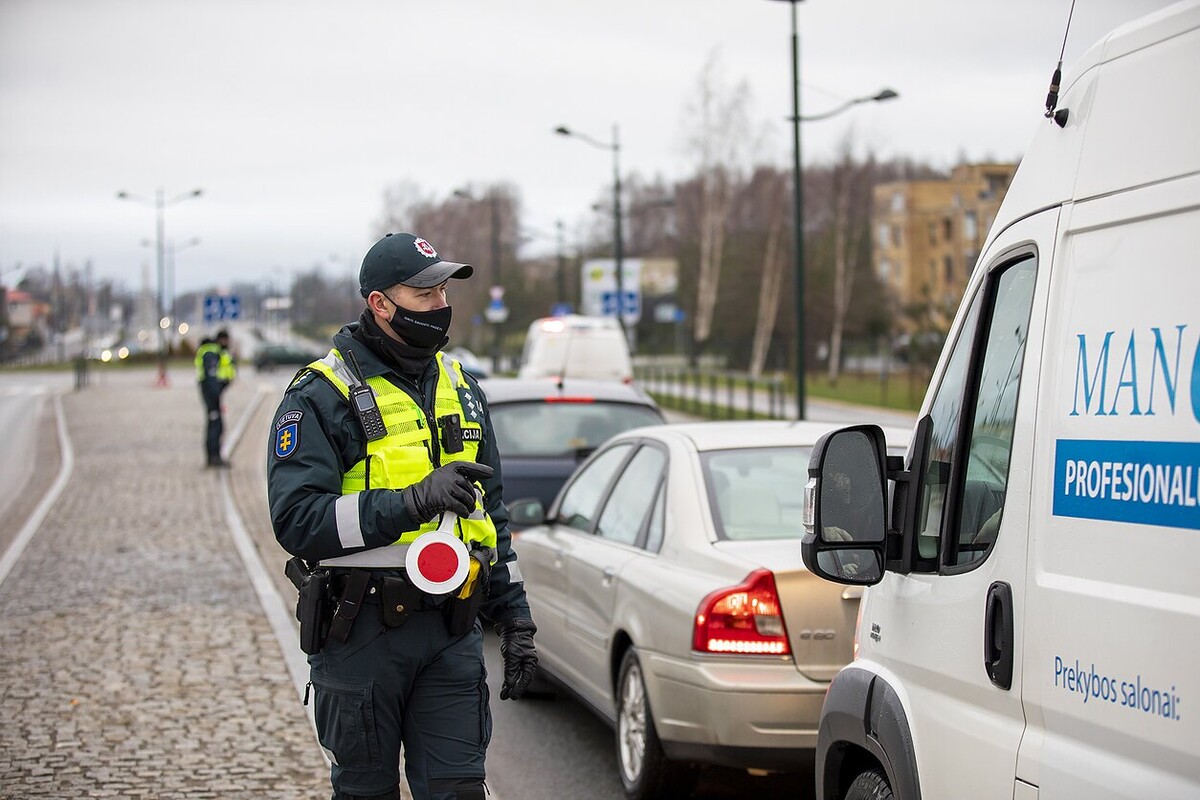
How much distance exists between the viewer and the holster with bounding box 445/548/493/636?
3963mm

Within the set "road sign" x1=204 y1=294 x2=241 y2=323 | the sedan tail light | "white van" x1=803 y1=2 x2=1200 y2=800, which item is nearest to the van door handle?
"white van" x1=803 y1=2 x2=1200 y2=800

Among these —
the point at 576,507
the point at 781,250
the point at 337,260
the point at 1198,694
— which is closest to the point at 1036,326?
the point at 1198,694

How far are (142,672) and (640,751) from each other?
11.9 ft

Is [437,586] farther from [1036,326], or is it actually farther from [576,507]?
[576,507]

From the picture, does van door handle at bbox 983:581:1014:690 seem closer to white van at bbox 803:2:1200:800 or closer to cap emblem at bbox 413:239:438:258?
white van at bbox 803:2:1200:800

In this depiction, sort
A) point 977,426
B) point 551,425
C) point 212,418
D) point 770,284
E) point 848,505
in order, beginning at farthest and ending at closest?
point 770,284, point 212,418, point 551,425, point 848,505, point 977,426

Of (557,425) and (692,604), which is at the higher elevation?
(557,425)

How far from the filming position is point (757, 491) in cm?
649

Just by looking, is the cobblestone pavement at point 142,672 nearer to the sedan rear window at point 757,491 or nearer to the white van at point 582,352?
the sedan rear window at point 757,491

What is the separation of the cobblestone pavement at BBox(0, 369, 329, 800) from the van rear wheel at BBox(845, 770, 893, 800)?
10.0 feet

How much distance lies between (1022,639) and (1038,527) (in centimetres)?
22

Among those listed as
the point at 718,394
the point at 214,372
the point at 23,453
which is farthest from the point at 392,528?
the point at 718,394

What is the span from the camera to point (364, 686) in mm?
3883

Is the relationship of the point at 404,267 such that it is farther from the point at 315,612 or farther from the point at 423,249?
the point at 315,612
